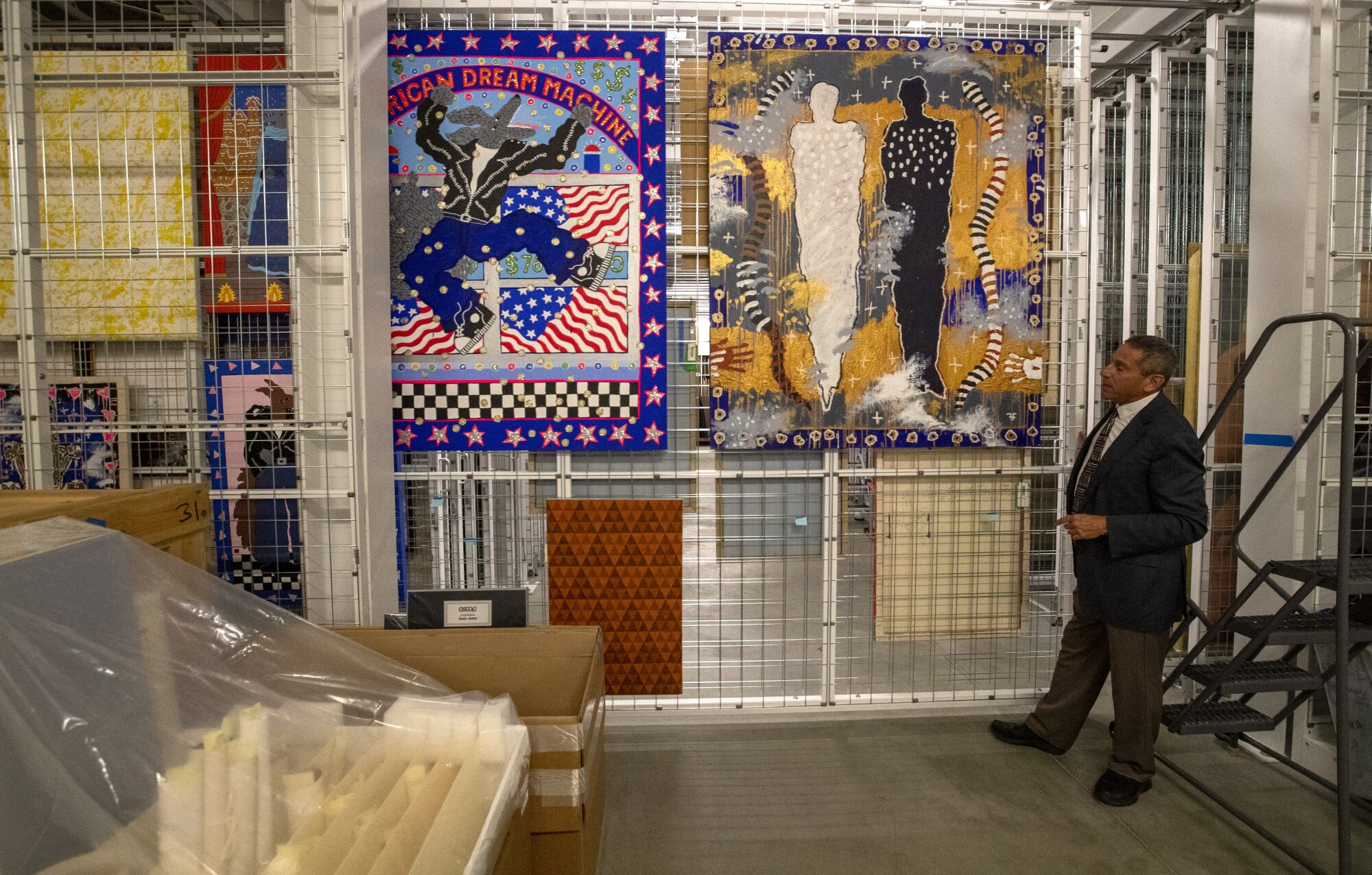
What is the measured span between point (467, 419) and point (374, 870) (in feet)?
6.92

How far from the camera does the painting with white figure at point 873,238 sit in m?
3.15

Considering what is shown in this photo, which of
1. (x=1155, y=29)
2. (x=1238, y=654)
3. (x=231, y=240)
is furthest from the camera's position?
(x=1155, y=29)

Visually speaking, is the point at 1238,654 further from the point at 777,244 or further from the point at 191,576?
the point at 191,576

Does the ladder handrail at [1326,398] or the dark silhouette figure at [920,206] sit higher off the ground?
the dark silhouette figure at [920,206]

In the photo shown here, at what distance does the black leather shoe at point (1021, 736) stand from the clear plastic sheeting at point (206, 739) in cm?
231

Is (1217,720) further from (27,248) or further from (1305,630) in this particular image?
(27,248)

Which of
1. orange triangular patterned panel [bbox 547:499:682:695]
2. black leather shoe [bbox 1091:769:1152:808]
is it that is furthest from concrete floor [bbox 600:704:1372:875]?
orange triangular patterned panel [bbox 547:499:682:695]

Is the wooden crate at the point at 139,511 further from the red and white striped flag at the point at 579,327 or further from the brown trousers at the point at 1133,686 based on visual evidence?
the brown trousers at the point at 1133,686

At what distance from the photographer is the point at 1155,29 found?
4086 mm

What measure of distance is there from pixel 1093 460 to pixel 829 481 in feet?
3.43

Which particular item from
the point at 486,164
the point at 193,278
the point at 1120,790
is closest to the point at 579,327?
the point at 486,164

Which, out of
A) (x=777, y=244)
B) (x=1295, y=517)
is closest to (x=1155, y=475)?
(x=1295, y=517)

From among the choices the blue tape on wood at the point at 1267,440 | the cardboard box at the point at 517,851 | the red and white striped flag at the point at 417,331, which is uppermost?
the red and white striped flag at the point at 417,331

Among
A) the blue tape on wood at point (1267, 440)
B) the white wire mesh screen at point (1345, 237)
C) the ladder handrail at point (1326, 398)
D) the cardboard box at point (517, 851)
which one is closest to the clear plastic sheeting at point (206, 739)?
the cardboard box at point (517, 851)
